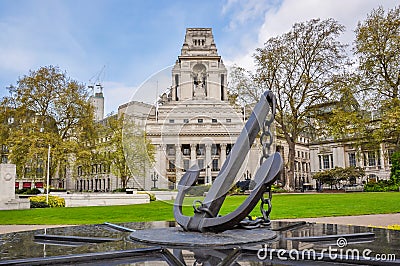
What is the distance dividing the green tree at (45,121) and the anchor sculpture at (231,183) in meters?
29.1

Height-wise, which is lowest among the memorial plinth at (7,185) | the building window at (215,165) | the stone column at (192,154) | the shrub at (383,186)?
the shrub at (383,186)

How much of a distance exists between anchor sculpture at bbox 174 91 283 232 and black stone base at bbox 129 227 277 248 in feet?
0.38

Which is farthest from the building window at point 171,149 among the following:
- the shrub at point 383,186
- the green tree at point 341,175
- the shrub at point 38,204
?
the green tree at point 341,175

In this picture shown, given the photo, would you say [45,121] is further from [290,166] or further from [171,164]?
[171,164]

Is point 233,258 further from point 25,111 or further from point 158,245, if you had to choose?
point 25,111

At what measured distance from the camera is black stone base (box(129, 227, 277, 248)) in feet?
12.4

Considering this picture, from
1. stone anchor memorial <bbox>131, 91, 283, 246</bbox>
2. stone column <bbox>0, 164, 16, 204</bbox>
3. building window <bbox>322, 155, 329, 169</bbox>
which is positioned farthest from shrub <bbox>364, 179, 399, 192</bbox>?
building window <bbox>322, 155, 329, 169</bbox>

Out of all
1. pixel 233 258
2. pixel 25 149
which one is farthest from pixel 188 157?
pixel 25 149

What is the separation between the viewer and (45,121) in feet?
112

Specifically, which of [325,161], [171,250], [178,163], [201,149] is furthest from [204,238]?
[325,161]

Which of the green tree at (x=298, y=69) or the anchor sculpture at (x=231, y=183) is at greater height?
the green tree at (x=298, y=69)

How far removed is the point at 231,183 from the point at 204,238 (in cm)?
73

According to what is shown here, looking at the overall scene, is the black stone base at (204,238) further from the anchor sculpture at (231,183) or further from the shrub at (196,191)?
the shrub at (196,191)

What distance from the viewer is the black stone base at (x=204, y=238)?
3788 millimetres
